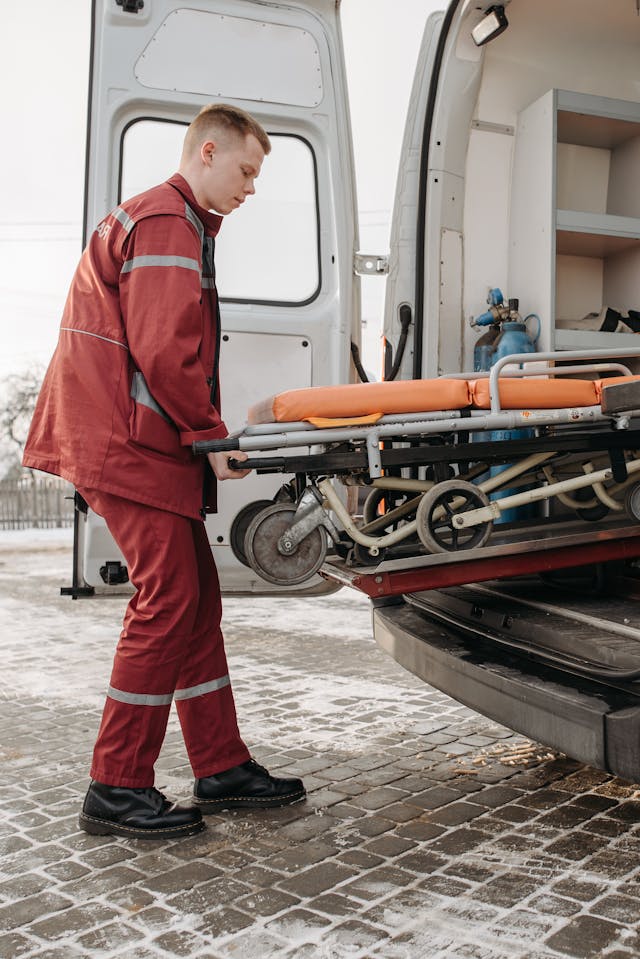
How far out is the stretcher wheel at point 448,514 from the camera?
2.75 m

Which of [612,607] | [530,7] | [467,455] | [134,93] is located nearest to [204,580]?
[467,455]

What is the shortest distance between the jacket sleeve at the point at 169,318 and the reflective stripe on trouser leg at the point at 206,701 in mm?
509

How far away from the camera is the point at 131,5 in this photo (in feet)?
12.1

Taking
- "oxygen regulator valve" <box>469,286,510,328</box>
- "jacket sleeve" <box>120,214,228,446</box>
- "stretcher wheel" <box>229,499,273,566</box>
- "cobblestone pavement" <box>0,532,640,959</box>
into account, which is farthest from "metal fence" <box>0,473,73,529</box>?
"jacket sleeve" <box>120,214,228,446</box>

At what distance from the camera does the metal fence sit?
21188mm

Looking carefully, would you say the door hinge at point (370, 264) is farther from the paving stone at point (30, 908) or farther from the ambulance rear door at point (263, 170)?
the paving stone at point (30, 908)

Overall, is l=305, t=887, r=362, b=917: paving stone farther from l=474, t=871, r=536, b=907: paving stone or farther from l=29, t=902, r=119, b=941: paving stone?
l=29, t=902, r=119, b=941: paving stone

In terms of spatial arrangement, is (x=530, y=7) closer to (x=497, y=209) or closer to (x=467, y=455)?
(x=497, y=209)

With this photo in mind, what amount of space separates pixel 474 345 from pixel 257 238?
1011 mm

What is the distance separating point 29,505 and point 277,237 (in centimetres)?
1855

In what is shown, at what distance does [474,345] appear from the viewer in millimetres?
4094

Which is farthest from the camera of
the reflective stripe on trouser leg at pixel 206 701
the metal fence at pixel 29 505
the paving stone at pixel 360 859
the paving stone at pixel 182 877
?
the metal fence at pixel 29 505

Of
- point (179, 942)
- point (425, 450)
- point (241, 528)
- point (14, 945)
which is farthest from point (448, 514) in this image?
point (14, 945)

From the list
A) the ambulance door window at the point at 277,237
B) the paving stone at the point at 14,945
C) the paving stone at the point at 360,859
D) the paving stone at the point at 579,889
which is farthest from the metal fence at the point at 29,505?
the paving stone at the point at 579,889
